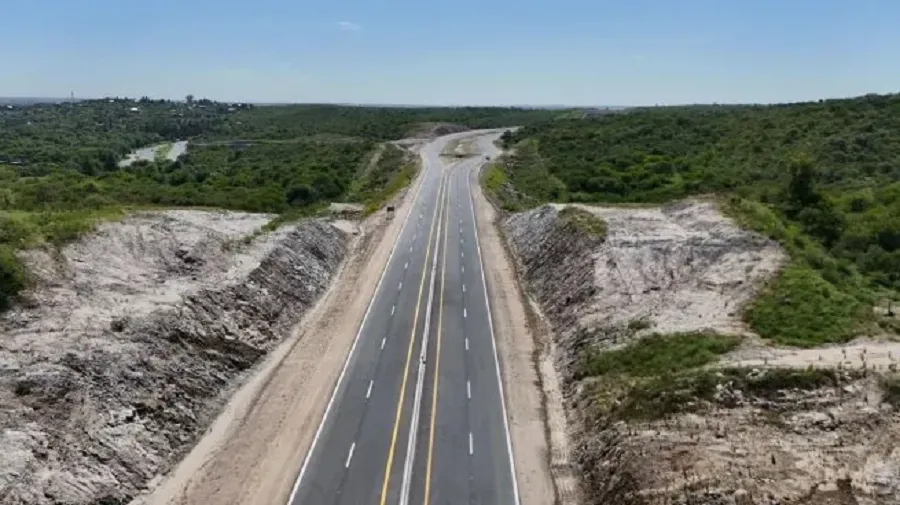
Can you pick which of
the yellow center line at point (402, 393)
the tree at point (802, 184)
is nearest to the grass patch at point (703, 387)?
the yellow center line at point (402, 393)

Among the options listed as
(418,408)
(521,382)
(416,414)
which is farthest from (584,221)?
(416,414)

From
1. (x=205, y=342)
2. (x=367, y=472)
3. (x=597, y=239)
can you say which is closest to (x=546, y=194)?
(x=597, y=239)

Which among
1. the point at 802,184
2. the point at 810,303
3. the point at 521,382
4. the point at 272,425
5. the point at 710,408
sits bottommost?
the point at 272,425

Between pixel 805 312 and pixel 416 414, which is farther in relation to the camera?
pixel 805 312

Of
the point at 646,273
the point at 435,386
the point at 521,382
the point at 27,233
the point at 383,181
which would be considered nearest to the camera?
the point at 435,386

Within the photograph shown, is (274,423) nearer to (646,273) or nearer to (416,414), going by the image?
(416,414)

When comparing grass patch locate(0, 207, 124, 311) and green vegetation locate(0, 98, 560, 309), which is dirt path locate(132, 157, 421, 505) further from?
green vegetation locate(0, 98, 560, 309)
